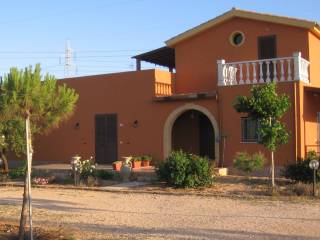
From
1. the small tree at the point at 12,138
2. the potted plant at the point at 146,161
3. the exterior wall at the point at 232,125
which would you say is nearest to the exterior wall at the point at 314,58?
the exterior wall at the point at 232,125

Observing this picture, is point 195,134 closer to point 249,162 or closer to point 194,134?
point 194,134

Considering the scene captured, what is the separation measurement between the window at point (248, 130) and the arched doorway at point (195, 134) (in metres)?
3.39

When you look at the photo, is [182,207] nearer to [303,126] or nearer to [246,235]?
[246,235]

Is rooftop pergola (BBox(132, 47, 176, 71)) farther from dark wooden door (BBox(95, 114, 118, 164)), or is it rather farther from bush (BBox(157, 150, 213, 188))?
bush (BBox(157, 150, 213, 188))

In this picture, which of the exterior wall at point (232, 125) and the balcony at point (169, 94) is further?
the balcony at point (169, 94)

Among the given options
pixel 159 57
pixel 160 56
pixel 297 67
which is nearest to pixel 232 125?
pixel 297 67

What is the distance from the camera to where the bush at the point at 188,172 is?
50.1ft

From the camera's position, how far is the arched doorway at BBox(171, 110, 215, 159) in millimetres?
22062

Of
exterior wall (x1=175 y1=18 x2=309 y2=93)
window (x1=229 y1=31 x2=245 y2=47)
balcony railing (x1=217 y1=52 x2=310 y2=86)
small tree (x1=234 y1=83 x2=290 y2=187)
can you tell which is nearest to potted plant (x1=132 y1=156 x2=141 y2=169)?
exterior wall (x1=175 y1=18 x2=309 y2=93)

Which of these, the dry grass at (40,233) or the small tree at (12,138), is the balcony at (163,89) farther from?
the dry grass at (40,233)

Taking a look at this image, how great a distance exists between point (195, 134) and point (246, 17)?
518cm

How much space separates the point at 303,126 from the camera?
17562mm

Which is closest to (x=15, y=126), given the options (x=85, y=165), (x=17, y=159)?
(x=85, y=165)

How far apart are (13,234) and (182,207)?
4.29 m
